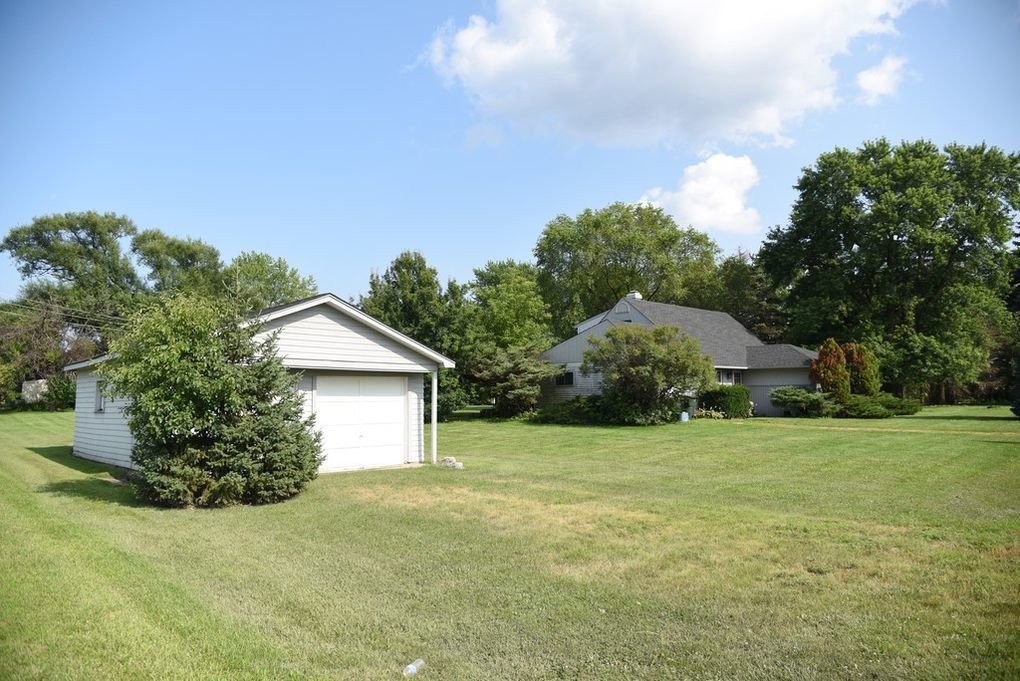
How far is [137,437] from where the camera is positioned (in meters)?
10.7

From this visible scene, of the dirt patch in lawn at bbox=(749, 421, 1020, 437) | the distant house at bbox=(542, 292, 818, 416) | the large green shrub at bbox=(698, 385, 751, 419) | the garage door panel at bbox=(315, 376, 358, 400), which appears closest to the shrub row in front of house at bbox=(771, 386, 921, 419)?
the large green shrub at bbox=(698, 385, 751, 419)

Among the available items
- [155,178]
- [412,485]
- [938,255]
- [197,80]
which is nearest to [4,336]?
[155,178]

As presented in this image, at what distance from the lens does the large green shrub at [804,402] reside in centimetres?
3023

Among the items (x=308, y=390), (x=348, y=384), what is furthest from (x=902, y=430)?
(x=308, y=390)

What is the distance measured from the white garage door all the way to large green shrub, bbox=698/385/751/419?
19.3 metres

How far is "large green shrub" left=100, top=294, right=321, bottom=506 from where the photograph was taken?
10.2m

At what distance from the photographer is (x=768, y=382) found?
35.1 meters

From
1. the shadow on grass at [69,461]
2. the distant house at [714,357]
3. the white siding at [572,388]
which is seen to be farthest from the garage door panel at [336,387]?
the distant house at [714,357]

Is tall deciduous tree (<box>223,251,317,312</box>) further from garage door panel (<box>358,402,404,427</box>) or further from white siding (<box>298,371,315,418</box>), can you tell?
white siding (<box>298,371,315,418</box>)

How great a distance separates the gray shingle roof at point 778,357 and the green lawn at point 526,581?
22.1 metres

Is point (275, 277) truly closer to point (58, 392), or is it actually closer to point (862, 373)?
point (58, 392)

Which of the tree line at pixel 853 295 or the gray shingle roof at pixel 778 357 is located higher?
the tree line at pixel 853 295

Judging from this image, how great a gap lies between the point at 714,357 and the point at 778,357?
4.68 m

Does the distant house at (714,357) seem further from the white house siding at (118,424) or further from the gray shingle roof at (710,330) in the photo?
the white house siding at (118,424)
